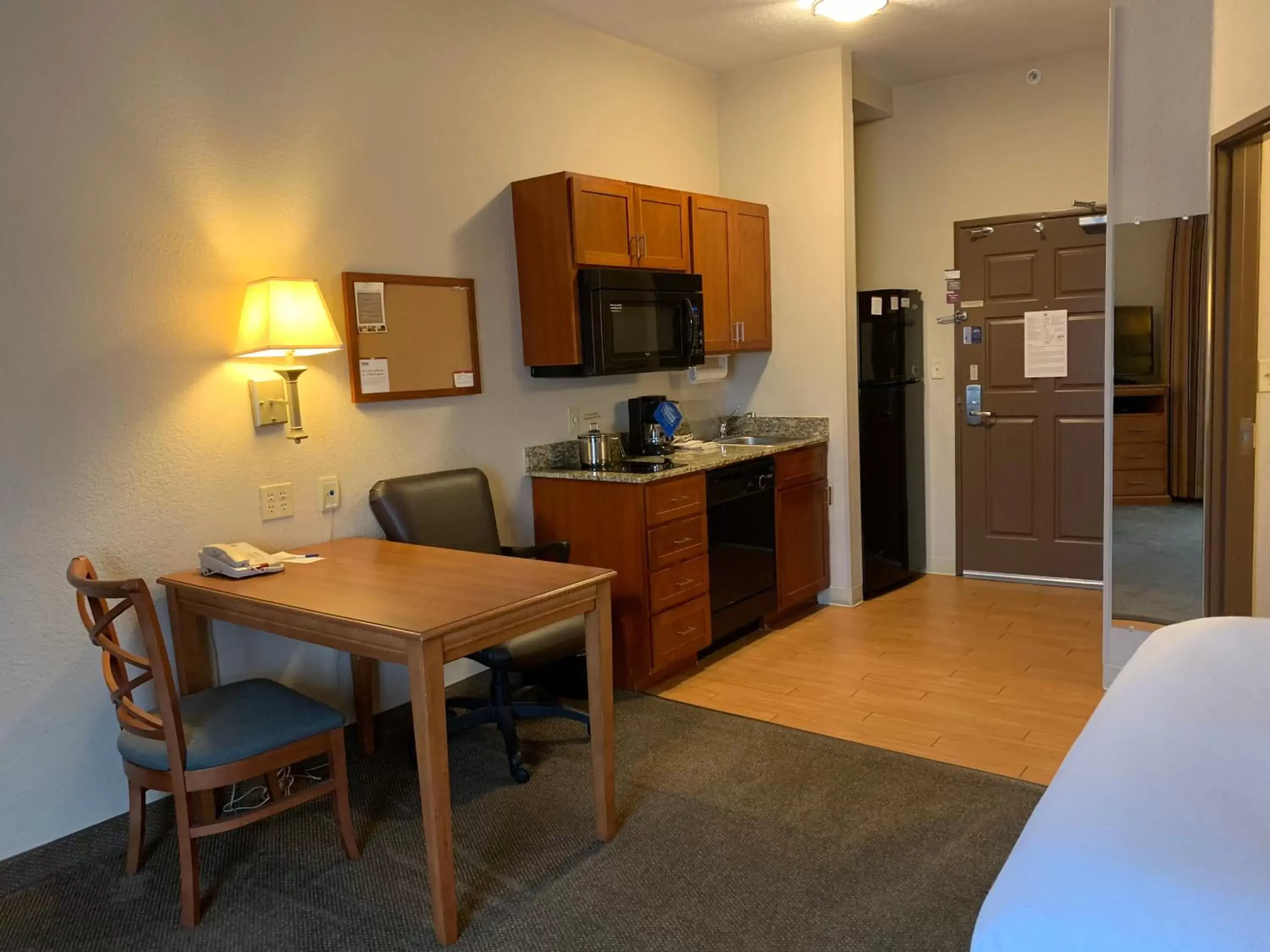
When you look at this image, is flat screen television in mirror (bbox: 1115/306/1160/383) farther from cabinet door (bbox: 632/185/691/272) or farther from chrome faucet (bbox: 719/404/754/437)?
chrome faucet (bbox: 719/404/754/437)

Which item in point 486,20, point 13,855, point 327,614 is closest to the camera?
point 327,614

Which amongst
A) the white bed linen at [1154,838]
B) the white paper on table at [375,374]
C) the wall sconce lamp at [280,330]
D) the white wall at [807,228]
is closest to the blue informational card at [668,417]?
the white wall at [807,228]

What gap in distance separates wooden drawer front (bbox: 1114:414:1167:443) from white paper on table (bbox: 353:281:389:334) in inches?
107

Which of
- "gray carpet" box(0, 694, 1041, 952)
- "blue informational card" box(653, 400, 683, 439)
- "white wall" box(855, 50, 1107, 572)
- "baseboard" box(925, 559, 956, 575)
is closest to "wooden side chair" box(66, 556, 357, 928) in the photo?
"gray carpet" box(0, 694, 1041, 952)

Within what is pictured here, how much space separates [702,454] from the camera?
442cm

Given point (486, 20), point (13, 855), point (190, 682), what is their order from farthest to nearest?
1. point (486, 20)
2. point (190, 682)
3. point (13, 855)

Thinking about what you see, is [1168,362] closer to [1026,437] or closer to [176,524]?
[1026,437]

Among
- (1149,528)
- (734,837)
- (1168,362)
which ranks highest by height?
(1168,362)

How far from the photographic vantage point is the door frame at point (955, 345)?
505 centimetres

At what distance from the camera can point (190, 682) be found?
279 centimetres

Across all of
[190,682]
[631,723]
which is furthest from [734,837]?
[190,682]

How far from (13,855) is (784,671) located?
2.72 meters

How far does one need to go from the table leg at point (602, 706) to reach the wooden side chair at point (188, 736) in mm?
672

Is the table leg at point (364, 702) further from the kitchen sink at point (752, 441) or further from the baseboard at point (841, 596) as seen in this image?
the baseboard at point (841, 596)
